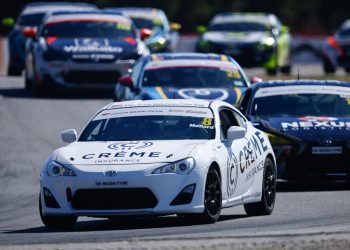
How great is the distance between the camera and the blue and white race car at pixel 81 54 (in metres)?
25.9

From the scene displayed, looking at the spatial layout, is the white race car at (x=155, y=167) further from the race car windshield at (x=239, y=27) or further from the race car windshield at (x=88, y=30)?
the race car windshield at (x=239, y=27)

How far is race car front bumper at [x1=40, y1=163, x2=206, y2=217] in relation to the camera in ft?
39.3

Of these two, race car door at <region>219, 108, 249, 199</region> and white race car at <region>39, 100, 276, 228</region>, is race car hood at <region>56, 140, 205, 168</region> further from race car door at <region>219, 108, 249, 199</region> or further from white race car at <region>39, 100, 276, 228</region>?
race car door at <region>219, 108, 249, 199</region>

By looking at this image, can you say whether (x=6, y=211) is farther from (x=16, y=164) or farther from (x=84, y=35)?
(x=84, y=35)

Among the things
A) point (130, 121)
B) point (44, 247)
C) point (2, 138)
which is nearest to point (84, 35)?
point (2, 138)

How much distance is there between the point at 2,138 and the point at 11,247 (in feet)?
38.4

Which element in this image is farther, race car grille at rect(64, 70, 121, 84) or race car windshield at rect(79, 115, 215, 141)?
race car grille at rect(64, 70, 121, 84)

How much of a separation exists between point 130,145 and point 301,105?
189 inches

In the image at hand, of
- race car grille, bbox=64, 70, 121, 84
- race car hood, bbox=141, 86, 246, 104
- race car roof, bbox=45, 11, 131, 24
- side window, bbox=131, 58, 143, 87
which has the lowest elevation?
race car grille, bbox=64, 70, 121, 84

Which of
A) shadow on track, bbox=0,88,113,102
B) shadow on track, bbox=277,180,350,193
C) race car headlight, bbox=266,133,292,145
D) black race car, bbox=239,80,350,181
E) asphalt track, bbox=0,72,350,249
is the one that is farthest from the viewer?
shadow on track, bbox=0,88,113,102

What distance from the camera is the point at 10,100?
26500mm

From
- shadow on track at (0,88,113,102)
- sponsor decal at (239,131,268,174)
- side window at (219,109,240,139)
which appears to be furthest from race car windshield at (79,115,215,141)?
shadow on track at (0,88,113,102)

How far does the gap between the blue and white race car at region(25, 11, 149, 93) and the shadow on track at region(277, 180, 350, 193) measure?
342 inches

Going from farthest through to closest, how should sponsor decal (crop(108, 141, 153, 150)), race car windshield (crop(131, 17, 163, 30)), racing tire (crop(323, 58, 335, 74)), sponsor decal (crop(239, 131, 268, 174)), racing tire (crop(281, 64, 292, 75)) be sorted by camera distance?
racing tire (crop(323, 58, 335, 74)) < racing tire (crop(281, 64, 292, 75)) < race car windshield (crop(131, 17, 163, 30)) < sponsor decal (crop(239, 131, 268, 174)) < sponsor decal (crop(108, 141, 153, 150))
